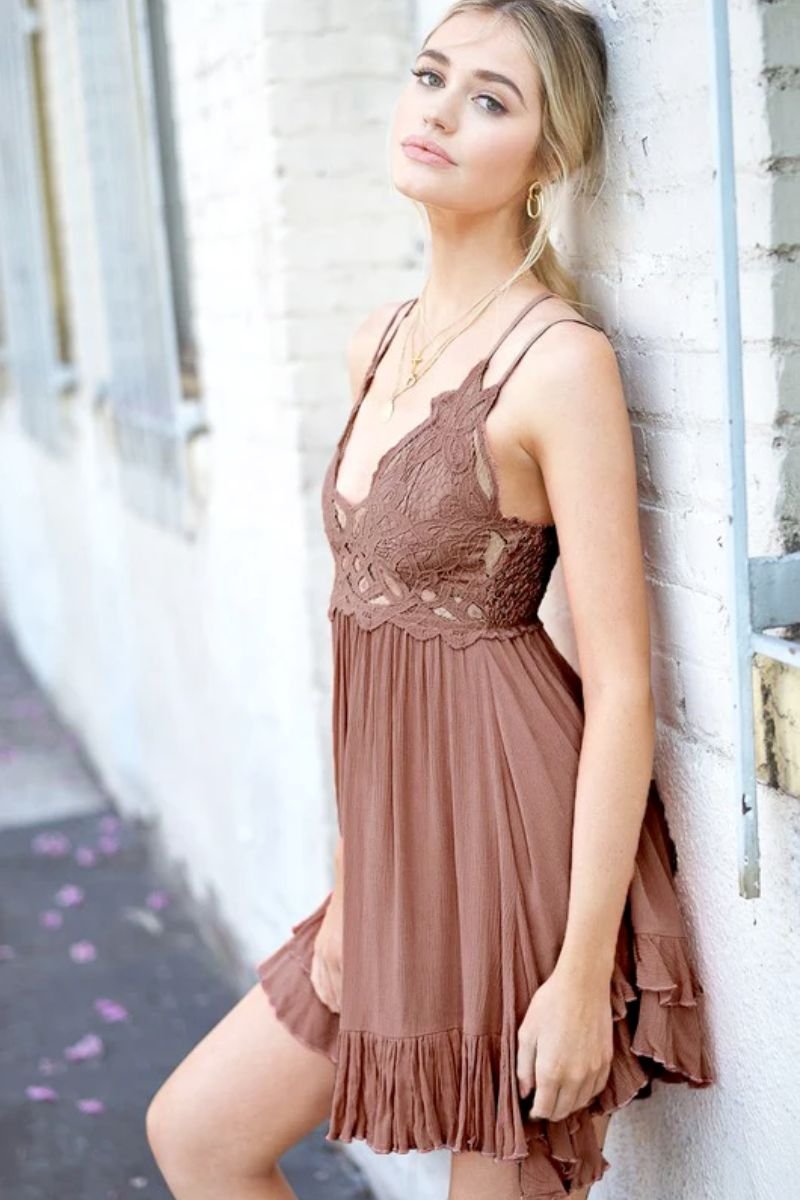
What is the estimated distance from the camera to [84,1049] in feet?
13.7

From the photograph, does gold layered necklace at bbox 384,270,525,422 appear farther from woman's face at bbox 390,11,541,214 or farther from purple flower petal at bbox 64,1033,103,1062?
purple flower petal at bbox 64,1033,103,1062

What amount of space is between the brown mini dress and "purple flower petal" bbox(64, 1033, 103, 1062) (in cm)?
221

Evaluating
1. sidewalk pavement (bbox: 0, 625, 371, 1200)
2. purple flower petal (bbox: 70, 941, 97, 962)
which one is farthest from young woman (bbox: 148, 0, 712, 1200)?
purple flower petal (bbox: 70, 941, 97, 962)

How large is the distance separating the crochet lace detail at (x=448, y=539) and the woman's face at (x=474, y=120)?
0.24 m

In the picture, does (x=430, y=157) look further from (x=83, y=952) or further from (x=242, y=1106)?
(x=83, y=952)

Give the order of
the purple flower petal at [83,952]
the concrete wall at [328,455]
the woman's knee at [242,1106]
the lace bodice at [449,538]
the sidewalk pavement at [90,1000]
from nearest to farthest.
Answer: the concrete wall at [328,455]
the lace bodice at [449,538]
the woman's knee at [242,1106]
the sidewalk pavement at [90,1000]
the purple flower petal at [83,952]

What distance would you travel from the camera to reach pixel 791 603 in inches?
69.9

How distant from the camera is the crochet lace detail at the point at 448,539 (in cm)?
200

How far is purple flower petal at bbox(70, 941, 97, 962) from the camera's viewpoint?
4859 mm

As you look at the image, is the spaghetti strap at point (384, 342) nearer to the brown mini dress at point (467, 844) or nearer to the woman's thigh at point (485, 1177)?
the brown mini dress at point (467, 844)

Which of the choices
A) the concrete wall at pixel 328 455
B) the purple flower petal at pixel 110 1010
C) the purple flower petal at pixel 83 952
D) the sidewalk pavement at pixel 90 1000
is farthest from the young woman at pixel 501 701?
the purple flower petal at pixel 83 952

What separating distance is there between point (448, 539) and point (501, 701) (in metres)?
0.23

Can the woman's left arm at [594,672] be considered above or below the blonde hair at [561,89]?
below

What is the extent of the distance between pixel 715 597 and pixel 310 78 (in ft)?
5.70
